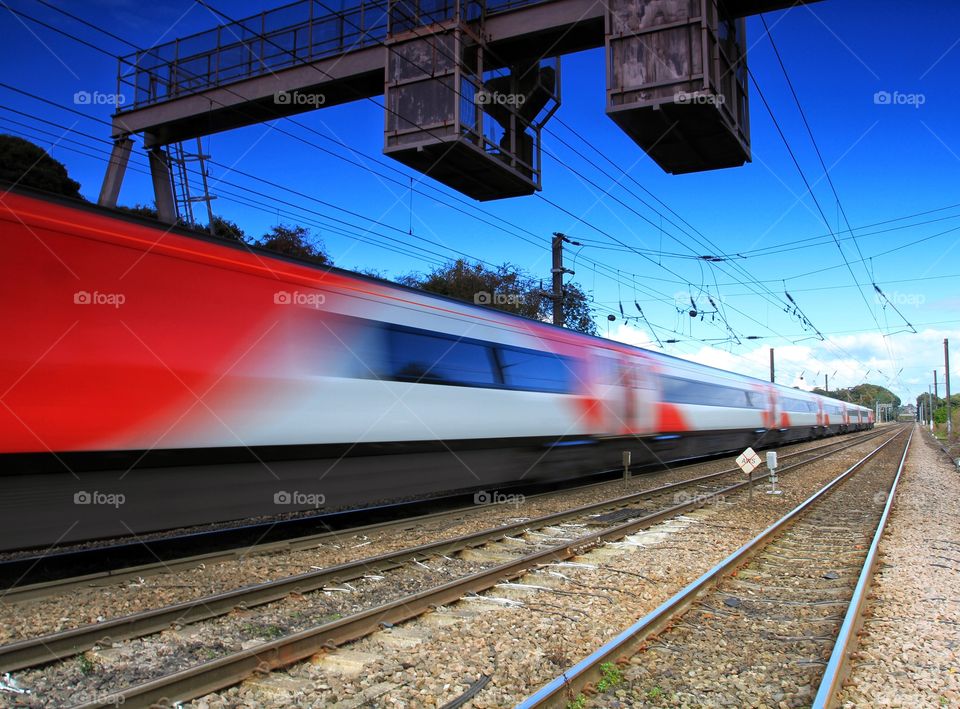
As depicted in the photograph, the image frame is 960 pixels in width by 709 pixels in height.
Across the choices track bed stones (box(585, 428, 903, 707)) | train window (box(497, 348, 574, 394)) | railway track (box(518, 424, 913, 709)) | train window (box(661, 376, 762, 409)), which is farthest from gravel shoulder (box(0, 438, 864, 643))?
train window (box(661, 376, 762, 409))

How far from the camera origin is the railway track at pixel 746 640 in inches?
158

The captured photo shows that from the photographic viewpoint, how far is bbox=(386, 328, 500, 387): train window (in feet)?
28.0

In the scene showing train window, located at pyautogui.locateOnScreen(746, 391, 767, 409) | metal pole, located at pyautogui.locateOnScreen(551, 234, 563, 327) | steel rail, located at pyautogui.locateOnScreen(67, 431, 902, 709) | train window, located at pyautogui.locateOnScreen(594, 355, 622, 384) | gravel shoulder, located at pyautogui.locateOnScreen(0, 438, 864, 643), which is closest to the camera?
steel rail, located at pyautogui.locateOnScreen(67, 431, 902, 709)

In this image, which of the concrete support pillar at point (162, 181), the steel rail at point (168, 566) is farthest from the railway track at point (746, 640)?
the concrete support pillar at point (162, 181)

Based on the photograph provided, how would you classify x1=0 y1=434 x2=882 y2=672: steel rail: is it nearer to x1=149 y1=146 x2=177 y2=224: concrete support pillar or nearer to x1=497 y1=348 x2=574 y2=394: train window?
x1=497 y1=348 x2=574 y2=394: train window

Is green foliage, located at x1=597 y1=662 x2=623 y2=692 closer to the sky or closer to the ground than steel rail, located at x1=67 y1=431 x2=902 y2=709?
closer to the ground

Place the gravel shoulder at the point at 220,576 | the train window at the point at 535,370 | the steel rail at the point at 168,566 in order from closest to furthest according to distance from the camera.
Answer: the gravel shoulder at the point at 220,576
the steel rail at the point at 168,566
the train window at the point at 535,370

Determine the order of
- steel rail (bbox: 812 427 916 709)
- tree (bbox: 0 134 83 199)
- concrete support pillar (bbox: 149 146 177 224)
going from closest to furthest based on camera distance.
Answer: steel rail (bbox: 812 427 916 709) → concrete support pillar (bbox: 149 146 177 224) → tree (bbox: 0 134 83 199)

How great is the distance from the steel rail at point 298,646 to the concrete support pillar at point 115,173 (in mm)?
10780

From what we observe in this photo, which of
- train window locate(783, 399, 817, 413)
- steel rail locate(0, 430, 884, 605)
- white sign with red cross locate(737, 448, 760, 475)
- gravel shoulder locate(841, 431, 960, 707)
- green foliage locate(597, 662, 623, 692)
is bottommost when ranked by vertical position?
gravel shoulder locate(841, 431, 960, 707)

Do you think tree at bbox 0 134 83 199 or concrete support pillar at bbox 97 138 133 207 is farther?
tree at bbox 0 134 83 199

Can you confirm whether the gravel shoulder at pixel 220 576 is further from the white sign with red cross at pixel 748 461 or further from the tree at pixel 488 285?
the tree at pixel 488 285

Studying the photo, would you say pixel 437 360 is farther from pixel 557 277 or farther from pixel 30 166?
pixel 30 166

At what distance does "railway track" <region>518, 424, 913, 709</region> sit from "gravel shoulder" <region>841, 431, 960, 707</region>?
155 millimetres
